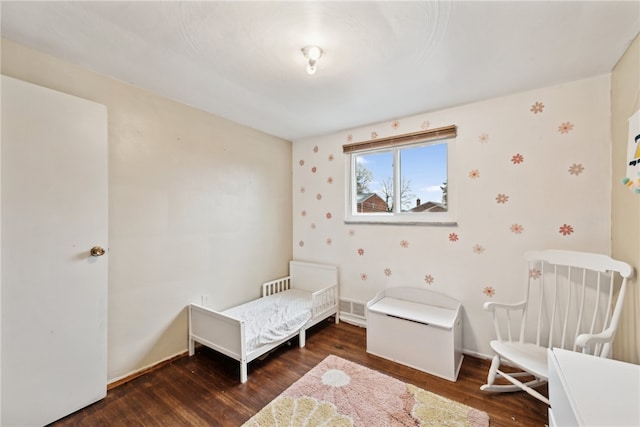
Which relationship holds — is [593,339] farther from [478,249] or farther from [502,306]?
[478,249]

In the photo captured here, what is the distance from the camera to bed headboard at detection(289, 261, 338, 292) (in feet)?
9.92

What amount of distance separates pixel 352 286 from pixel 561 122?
2294 millimetres

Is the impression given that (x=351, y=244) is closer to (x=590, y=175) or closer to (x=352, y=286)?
(x=352, y=286)

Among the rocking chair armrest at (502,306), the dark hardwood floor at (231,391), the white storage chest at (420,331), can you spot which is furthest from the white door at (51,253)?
the rocking chair armrest at (502,306)

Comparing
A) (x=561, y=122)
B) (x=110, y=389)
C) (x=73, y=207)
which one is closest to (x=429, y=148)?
(x=561, y=122)

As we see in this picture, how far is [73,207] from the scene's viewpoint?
162 cm

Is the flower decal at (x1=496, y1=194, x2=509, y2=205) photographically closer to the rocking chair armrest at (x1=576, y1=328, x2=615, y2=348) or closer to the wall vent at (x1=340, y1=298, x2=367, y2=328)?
the rocking chair armrest at (x1=576, y1=328, x2=615, y2=348)

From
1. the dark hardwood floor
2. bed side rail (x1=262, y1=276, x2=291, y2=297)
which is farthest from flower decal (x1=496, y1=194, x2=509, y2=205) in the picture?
bed side rail (x1=262, y1=276, x2=291, y2=297)

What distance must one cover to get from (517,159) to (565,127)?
34cm

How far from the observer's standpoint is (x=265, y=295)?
297 cm

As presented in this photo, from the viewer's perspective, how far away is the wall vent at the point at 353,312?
287 cm

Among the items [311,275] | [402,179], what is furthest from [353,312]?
[402,179]

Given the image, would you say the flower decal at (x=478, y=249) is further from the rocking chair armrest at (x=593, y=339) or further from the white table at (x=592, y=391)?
the white table at (x=592, y=391)

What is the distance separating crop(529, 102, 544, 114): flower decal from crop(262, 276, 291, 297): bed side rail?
290 cm
